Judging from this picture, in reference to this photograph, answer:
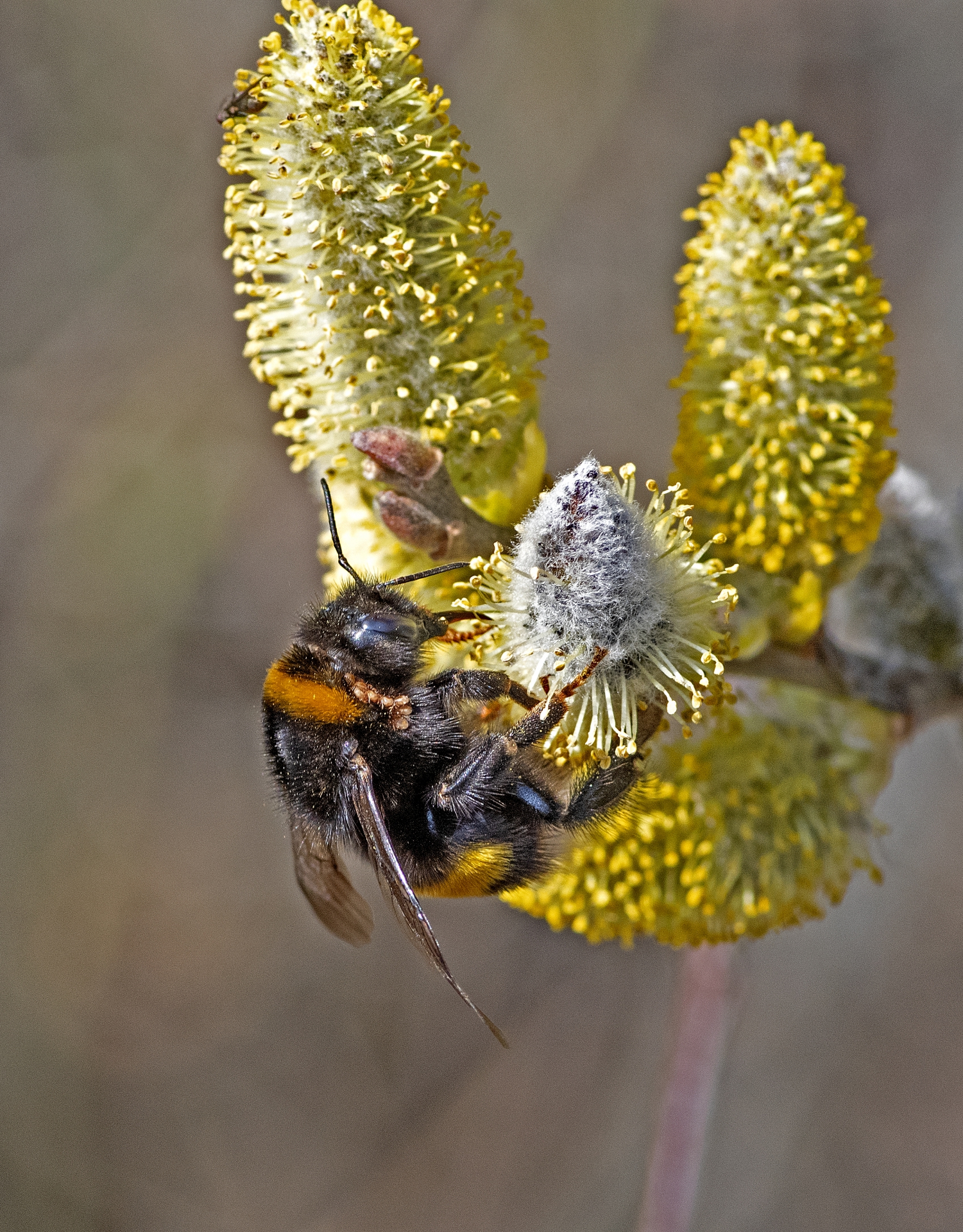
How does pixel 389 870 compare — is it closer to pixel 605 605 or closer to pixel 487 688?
pixel 487 688

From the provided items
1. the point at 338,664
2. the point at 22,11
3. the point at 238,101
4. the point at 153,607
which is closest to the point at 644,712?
the point at 338,664

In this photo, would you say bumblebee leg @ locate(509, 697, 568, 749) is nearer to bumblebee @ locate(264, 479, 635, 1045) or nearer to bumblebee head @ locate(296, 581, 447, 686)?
bumblebee @ locate(264, 479, 635, 1045)

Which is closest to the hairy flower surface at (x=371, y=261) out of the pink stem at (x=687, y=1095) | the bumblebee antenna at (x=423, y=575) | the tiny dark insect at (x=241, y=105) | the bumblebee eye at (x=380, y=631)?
the tiny dark insect at (x=241, y=105)

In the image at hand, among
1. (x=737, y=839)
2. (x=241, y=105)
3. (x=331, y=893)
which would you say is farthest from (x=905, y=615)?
(x=241, y=105)

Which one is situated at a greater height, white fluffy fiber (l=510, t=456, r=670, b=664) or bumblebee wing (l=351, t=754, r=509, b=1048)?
white fluffy fiber (l=510, t=456, r=670, b=664)

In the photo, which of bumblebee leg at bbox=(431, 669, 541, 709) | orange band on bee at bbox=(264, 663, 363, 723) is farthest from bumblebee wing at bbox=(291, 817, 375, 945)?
bumblebee leg at bbox=(431, 669, 541, 709)

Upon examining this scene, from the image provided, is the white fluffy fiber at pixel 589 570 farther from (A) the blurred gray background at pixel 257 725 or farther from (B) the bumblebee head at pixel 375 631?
(A) the blurred gray background at pixel 257 725
